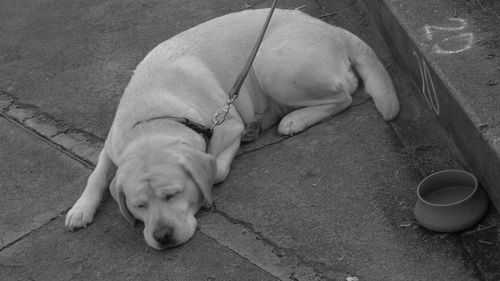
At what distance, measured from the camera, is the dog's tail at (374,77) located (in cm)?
465

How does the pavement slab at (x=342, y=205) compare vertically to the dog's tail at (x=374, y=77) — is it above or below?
below

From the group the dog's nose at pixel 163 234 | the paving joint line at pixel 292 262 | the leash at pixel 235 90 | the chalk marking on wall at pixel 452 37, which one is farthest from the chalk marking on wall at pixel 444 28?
the dog's nose at pixel 163 234

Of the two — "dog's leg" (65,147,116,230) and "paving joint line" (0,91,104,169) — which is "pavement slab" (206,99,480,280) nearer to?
"dog's leg" (65,147,116,230)

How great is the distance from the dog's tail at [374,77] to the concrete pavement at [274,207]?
9 centimetres

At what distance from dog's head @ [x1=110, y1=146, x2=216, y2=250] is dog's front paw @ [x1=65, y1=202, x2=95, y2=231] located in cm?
32

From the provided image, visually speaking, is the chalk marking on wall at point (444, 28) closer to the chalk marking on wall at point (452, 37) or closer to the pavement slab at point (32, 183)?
the chalk marking on wall at point (452, 37)

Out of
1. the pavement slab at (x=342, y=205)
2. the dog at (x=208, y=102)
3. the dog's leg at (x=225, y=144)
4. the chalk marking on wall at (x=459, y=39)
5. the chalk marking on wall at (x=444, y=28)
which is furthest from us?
the dog's leg at (x=225, y=144)

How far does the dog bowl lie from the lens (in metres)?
3.63

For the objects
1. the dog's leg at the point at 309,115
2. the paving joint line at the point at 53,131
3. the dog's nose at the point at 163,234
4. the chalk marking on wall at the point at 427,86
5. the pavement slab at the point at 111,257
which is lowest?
the paving joint line at the point at 53,131

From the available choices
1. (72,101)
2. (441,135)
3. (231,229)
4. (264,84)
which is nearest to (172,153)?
(231,229)

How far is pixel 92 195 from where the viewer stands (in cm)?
447

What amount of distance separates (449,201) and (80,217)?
1980 millimetres

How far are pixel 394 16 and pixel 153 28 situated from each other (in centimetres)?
242

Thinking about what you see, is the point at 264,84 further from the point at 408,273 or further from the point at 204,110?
the point at 408,273
